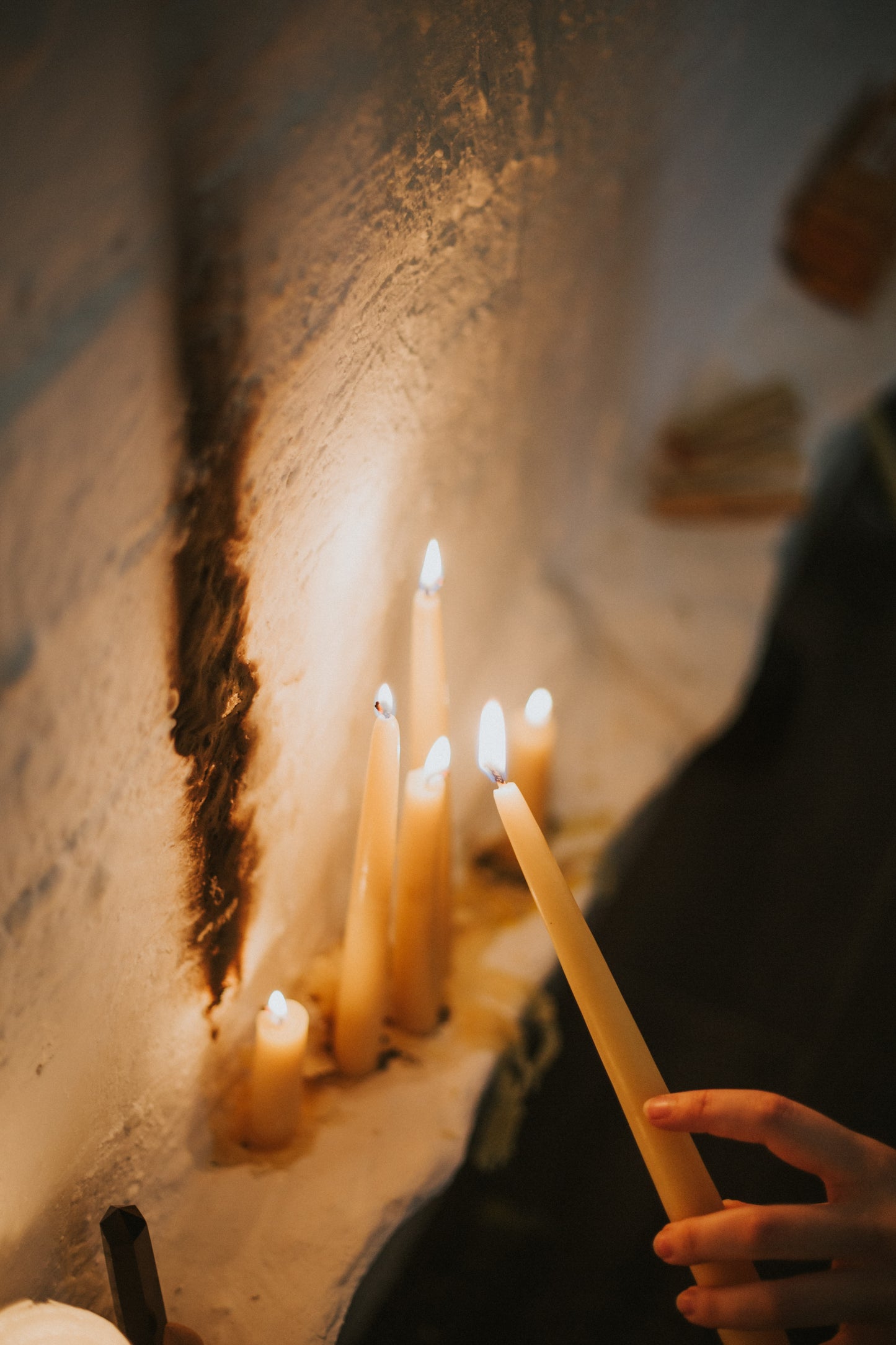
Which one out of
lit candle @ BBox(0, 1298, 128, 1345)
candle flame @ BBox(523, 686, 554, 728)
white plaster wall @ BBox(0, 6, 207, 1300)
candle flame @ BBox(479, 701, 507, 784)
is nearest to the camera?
white plaster wall @ BBox(0, 6, 207, 1300)

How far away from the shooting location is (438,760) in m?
0.71

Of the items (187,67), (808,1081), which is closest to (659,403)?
(808,1081)

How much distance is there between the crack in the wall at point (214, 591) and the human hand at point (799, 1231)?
0.32 metres

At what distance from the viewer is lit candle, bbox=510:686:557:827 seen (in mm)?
930

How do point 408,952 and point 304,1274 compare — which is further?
point 408,952

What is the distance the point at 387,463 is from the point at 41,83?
1.34 ft

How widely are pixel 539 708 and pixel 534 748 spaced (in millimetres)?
46

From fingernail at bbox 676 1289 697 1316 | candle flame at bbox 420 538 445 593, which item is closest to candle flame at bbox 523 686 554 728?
candle flame at bbox 420 538 445 593

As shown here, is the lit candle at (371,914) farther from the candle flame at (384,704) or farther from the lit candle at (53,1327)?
the lit candle at (53,1327)

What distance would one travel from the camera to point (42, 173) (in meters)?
0.36

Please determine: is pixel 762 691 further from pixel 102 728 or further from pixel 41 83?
pixel 41 83

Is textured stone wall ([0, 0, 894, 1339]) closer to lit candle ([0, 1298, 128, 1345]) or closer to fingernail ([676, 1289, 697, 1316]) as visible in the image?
lit candle ([0, 1298, 128, 1345])

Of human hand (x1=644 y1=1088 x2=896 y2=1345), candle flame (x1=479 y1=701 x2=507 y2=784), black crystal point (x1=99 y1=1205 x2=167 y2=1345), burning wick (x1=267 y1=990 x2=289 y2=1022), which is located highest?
candle flame (x1=479 y1=701 x2=507 y2=784)

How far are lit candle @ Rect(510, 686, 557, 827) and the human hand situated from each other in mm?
380
